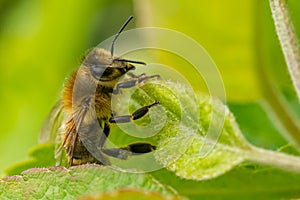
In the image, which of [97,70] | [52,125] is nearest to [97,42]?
[52,125]

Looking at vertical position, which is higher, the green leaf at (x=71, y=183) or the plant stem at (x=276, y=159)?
the green leaf at (x=71, y=183)

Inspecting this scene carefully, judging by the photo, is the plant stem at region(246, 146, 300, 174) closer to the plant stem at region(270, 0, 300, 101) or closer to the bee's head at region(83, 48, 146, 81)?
the plant stem at region(270, 0, 300, 101)

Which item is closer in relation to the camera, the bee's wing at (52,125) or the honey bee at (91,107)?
the honey bee at (91,107)

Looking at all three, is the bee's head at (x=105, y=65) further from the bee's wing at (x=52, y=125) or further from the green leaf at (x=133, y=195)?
the green leaf at (x=133, y=195)

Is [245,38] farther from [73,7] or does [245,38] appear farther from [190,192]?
[73,7]

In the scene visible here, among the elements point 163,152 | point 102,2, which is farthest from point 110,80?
point 102,2

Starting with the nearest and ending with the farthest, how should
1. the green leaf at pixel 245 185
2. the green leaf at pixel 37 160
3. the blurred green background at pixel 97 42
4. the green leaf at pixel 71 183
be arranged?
the green leaf at pixel 71 183, the green leaf at pixel 245 185, the green leaf at pixel 37 160, the blurred green background at pixel 97 42

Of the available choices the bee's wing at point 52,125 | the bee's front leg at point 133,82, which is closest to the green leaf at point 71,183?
the bee's front leg at point 133,82
